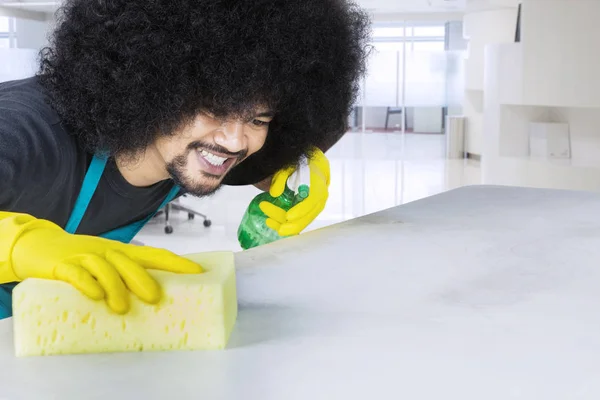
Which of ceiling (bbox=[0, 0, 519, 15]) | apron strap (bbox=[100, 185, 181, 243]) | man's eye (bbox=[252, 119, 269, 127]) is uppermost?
ceiling (bbox=[0, 0, 519, 15])

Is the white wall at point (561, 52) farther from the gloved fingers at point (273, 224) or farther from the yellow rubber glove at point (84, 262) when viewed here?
the yellow rubber glove at point (84, 262)

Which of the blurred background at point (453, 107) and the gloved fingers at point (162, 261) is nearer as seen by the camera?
the gloved fingers at point (162, 261)

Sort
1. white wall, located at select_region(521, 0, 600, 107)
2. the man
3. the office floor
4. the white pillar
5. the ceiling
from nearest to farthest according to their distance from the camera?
the man
white wall, located at select_region(521, 0, 600, 107)
the office floor
the ceiling
the white pillar

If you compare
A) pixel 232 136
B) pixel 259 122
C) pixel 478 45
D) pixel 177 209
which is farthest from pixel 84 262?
pixel 478 45

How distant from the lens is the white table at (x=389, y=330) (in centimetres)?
67

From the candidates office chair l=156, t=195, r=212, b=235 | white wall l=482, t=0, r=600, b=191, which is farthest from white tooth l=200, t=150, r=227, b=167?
office chair l=156, t=195, r=212, b=235

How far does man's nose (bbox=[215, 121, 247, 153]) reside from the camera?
4.37ft

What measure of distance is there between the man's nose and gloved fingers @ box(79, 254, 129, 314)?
58 centimetres

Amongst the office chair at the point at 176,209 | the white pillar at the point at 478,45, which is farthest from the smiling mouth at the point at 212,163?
the white pillar at the point at 478,45

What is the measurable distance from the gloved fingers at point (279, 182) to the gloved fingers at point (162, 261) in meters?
0.78

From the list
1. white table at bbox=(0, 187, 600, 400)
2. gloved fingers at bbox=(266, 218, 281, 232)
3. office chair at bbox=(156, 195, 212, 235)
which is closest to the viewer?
white table at bbox=(0, 187, 600, 400)

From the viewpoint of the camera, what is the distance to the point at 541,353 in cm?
75

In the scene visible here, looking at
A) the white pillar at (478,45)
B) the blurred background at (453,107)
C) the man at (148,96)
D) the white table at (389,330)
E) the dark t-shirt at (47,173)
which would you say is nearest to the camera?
the white table at (389,330)

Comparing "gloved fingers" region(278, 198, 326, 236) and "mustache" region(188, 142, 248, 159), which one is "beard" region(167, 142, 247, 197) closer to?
"mustache" region(188, 142, 248, 159)
